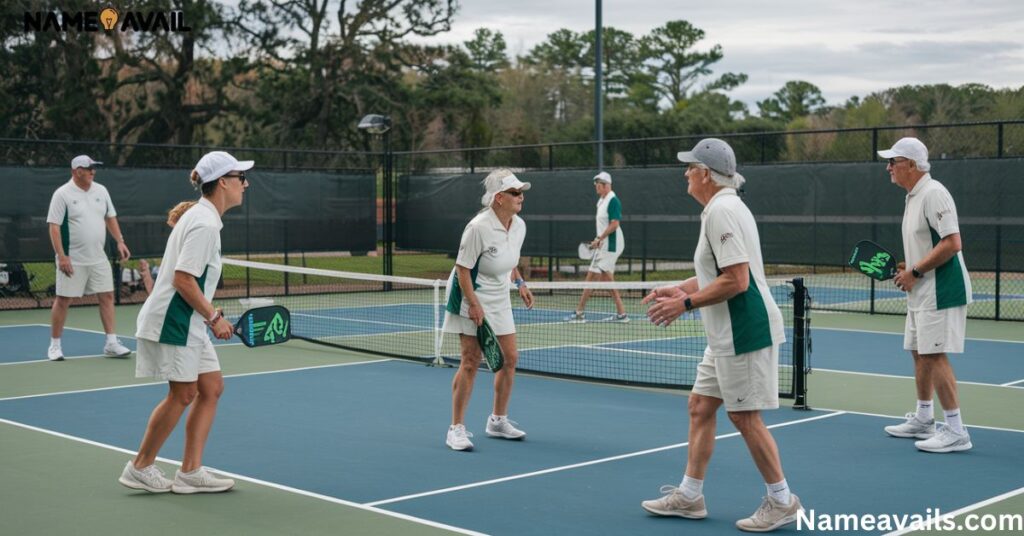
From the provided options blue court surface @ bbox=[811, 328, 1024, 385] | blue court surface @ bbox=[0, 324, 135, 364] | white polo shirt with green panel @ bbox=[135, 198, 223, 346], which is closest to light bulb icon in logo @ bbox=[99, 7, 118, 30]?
blue court surface @ bbox=[0, 324, 135, 364]

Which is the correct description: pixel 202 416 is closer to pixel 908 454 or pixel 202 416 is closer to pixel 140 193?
pixel 908 454

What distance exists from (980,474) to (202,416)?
14.0ft

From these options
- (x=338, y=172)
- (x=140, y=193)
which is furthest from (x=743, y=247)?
(x=338, y=172)

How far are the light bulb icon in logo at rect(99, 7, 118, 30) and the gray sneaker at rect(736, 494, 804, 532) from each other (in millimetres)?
23339

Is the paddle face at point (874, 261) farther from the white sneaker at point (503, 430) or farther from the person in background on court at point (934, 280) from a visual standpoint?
the white sneaker at point (503, 430)

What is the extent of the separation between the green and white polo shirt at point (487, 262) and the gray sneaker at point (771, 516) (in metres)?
2.60

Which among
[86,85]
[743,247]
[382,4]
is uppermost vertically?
[382,4]

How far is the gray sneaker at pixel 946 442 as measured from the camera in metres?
7.51

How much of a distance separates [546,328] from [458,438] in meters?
7.54

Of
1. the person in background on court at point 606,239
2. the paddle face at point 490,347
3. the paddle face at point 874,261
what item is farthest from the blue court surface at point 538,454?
the person in background on court at point 606,239

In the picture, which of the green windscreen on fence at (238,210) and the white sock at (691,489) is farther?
the green windscreen on fence at (238,210)

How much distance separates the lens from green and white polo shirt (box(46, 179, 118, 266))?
12.0m

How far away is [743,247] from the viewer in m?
5.49

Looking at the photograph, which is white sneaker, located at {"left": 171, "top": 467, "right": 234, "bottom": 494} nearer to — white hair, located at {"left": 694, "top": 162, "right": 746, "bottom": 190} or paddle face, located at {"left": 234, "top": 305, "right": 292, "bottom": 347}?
paddle face, located at {"left": 234, "top": 305, "right": 292, "bottom": 347}
